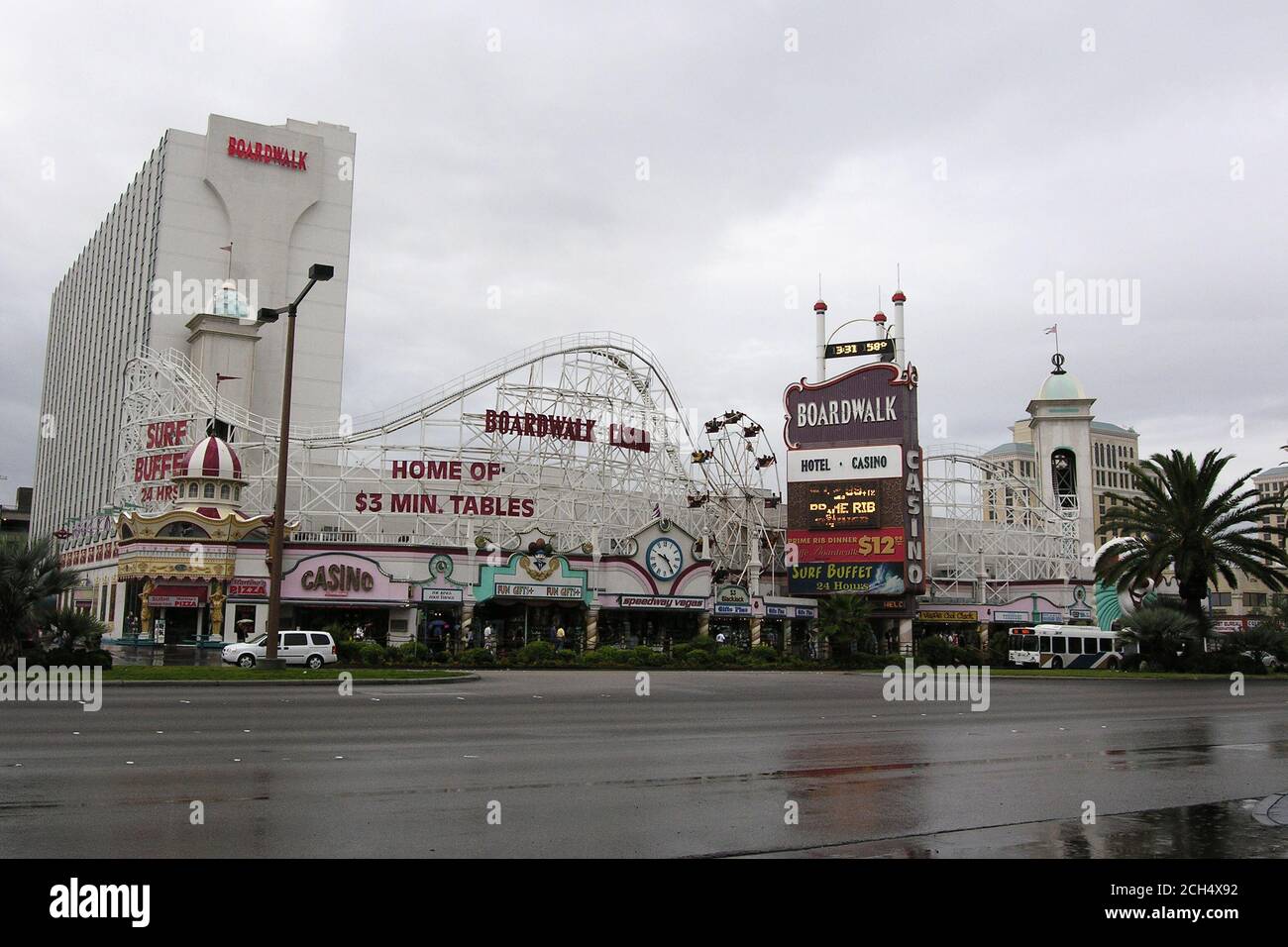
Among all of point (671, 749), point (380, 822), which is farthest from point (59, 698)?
point (380, 822)

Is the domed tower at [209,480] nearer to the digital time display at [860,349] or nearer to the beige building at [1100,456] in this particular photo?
the digital time display at [860,349]

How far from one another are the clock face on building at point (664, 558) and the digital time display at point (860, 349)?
18.8 metres

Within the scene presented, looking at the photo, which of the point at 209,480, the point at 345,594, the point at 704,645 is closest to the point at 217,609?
the point at 345,594

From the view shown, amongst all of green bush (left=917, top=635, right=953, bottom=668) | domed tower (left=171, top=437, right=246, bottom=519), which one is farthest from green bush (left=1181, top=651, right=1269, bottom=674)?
domed tower (left=171, top=437, right=246, bottom=519)

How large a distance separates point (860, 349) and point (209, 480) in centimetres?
3894

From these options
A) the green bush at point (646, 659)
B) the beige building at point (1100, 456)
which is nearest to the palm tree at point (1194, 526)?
the green bush at point (646, 659)

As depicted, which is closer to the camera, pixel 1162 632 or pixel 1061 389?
pixel 1162 632

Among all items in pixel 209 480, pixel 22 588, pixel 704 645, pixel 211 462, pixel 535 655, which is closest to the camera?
pixel 22 588

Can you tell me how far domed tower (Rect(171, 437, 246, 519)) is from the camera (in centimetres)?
4716

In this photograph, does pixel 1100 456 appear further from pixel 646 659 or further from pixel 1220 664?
pixel 646 659

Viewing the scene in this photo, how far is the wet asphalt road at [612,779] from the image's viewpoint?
851 cm

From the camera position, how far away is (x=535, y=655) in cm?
4000

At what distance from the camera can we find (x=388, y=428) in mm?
53281
